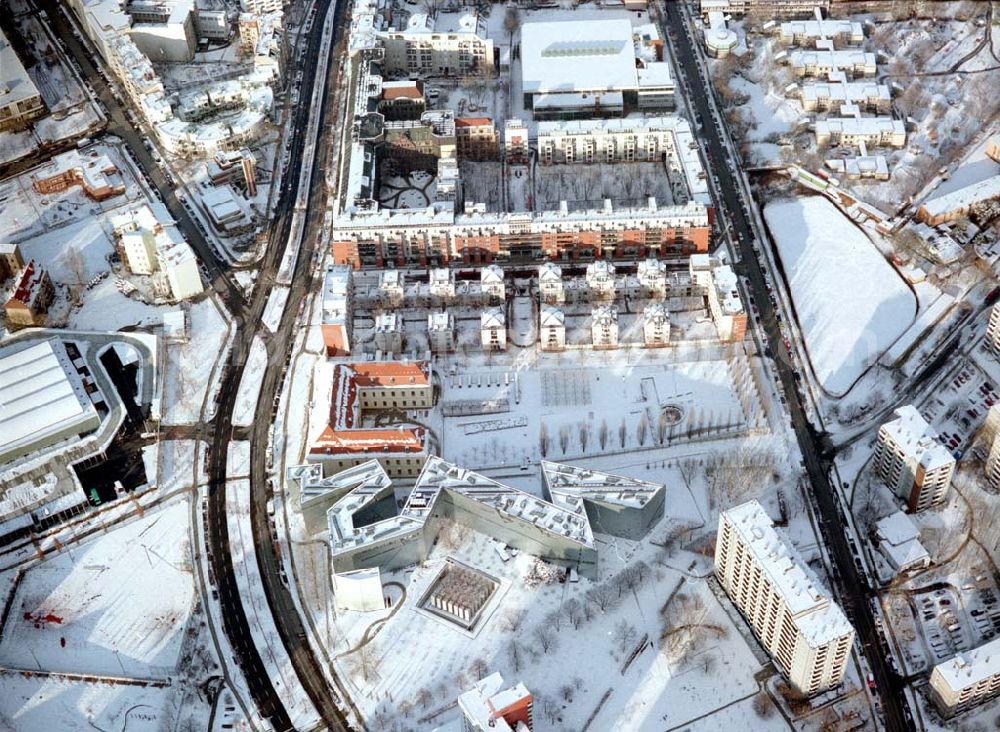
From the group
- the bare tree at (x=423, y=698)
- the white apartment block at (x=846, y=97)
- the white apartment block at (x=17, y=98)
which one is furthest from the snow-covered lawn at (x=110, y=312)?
the white apartment block at (x=846, y=97)

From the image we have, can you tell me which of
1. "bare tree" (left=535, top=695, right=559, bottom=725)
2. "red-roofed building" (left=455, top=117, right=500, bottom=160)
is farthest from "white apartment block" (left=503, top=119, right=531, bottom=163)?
"bare tree" (left=535, top=695, right=559, bottom=725)

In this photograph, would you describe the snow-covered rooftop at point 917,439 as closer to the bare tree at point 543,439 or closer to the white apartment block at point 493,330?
the bare tree at point 543,439

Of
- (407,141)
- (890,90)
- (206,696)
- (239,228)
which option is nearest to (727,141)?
(890,90)

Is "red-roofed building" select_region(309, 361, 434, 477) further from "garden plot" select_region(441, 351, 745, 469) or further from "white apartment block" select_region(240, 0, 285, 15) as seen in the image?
"white apartment block" select_region(240, 0, 285, 15)

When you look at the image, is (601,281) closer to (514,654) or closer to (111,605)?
(514,654)

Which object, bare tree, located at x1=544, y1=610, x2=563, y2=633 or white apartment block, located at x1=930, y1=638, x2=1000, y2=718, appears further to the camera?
bare tree, located at x1=544, y1=610, x2=563, y2=633

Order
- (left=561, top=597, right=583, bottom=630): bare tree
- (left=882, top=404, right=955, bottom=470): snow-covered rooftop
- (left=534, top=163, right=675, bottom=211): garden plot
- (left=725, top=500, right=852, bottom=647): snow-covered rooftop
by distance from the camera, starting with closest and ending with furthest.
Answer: (left=725, top=500, right=852, bottom=647): snow-covered rooftop → (left=561, top=597, right=583, bottom=630): bare tree → (left=882, top=404, right=955, bottom=470): snow-covered rooftop → (left=534, top=163, right=675, bottom=211): garden plot
